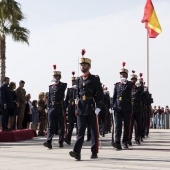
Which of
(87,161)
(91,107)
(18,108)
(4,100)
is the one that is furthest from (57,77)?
(18,108)

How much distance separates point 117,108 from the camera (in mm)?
13883

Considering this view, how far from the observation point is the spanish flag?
1183 inches

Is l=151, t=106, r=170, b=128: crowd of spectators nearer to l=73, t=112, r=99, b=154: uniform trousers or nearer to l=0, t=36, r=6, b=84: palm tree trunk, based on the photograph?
l=0, t=36, r=6, b=84: palm tree trunk

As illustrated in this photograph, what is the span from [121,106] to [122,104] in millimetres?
58

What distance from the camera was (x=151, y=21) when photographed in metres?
30.2

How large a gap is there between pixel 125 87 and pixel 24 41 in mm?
17855

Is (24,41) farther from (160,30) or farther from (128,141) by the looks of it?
(128,141)

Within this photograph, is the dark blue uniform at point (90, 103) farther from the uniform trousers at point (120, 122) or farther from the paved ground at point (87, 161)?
the uniform trousers at point (120, 122)

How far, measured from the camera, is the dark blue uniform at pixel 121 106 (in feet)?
45.1

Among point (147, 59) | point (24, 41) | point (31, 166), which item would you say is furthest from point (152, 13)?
point (31, 166)

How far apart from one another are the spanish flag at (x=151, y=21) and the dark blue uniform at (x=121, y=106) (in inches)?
645

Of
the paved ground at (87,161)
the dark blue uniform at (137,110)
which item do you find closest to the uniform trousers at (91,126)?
the paved ground at (87,161)

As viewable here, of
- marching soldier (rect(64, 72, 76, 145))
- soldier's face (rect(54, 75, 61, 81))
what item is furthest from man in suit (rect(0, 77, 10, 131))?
soldier's face (rect(54, 75, 61, 81))

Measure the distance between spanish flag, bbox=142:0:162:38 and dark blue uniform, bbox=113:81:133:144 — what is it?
16.4 metres
